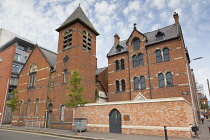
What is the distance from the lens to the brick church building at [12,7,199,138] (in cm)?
1916

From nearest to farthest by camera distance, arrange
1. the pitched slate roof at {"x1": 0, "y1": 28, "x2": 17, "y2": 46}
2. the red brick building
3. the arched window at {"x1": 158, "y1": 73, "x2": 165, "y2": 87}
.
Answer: the arched window at {"x1": 158, "y1": 73, "x2": 165, "y2": 87}, the red brick building, the pitched slate roof at {"x1": 0, "y1": 28, "x2": 17, "y2": 46}

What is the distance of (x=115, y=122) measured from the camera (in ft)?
48.7

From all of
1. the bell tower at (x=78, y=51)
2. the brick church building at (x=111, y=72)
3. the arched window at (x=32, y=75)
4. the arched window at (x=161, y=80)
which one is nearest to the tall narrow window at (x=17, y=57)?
the arched window at (x=32, y=75)

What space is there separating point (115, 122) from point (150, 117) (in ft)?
11.3

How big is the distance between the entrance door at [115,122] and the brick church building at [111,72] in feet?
19.0

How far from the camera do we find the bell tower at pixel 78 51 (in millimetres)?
21062

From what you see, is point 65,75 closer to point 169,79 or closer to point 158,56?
point 158,56

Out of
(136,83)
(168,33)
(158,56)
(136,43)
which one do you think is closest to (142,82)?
(136,83)

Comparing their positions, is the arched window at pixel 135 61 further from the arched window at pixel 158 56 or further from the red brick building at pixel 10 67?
the red brick building at pixel 10 67

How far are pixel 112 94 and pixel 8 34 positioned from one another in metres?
41.4

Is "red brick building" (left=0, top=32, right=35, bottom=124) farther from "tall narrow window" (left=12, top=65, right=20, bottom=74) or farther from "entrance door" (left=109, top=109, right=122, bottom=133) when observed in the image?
"entrance door" (left=109, top=109, right=122, bottom=133)

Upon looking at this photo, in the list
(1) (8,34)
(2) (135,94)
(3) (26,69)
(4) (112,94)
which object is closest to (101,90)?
(4) (112,94)

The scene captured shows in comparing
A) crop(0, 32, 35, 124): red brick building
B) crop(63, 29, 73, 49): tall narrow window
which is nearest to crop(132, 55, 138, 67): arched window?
crop(63, 29, 73, 49): tall narrow window

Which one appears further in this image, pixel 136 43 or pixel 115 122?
pixel 136 43
